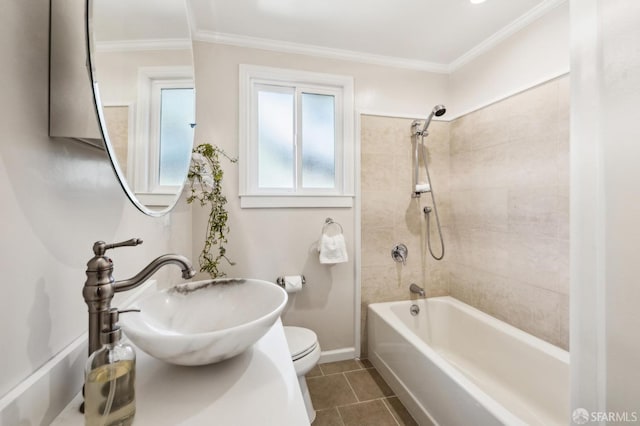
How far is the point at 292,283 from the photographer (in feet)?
6.25

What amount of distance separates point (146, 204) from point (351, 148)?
1.53 metres

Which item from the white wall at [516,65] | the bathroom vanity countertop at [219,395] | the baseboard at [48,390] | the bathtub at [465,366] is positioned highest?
the white wall at [516,65]

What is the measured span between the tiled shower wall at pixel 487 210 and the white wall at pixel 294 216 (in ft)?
0.59

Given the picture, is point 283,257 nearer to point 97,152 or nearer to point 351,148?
point 351,148

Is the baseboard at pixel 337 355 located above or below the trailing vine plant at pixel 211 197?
below

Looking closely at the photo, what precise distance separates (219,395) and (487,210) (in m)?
2.05

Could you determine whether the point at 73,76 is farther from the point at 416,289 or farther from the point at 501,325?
the point at 501,325

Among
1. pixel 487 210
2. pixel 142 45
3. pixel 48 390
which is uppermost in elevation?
pixel 142 45

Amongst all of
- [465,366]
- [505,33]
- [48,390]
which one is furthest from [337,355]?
[505,33]

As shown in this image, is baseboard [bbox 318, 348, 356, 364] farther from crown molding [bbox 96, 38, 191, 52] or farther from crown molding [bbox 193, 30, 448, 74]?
crown molding [bbox 193, 30, 448, 74]

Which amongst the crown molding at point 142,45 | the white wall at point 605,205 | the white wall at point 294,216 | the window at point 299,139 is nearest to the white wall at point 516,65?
the white wall at point 294,216

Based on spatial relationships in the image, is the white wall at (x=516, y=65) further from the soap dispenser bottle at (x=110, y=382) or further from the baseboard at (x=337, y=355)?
the soap dispenser bottle at (x=110, y=382)

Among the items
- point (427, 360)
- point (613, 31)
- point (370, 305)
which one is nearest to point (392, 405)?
point (427, 360)

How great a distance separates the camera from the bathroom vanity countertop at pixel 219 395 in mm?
526
